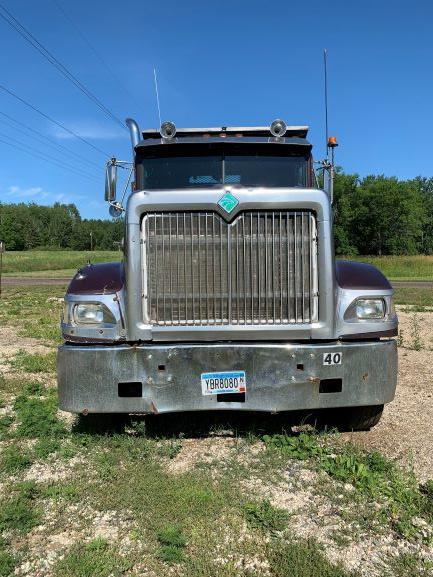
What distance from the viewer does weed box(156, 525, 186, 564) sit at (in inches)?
107

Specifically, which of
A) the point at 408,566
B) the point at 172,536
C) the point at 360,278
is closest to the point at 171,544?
the point at 172,536

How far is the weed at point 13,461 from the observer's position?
3811mm

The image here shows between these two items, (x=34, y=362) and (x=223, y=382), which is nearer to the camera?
(x=223, y=382)

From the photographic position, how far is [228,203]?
155 inches

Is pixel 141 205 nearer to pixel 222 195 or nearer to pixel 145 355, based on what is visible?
pixel 222 195

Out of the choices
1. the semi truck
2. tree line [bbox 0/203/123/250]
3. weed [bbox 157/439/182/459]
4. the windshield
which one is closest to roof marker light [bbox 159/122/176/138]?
the windshield

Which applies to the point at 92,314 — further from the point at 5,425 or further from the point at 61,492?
the point at 5,425

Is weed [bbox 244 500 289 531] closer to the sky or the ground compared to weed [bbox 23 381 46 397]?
closer to the ground

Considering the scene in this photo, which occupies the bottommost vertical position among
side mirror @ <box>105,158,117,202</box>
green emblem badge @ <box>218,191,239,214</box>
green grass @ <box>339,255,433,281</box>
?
green grass @ <box>339,255,433,281</box>

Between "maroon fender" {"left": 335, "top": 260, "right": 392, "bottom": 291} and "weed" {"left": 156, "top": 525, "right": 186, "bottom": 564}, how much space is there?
7.08 ft

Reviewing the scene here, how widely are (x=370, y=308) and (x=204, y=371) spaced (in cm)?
138

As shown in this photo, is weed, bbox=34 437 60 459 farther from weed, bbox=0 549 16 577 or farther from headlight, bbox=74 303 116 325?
weed, bbox=0 549 16 577

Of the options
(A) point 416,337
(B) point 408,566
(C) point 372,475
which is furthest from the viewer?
(A) point 416,337

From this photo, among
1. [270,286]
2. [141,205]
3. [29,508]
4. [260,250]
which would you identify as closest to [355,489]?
[270,286]
